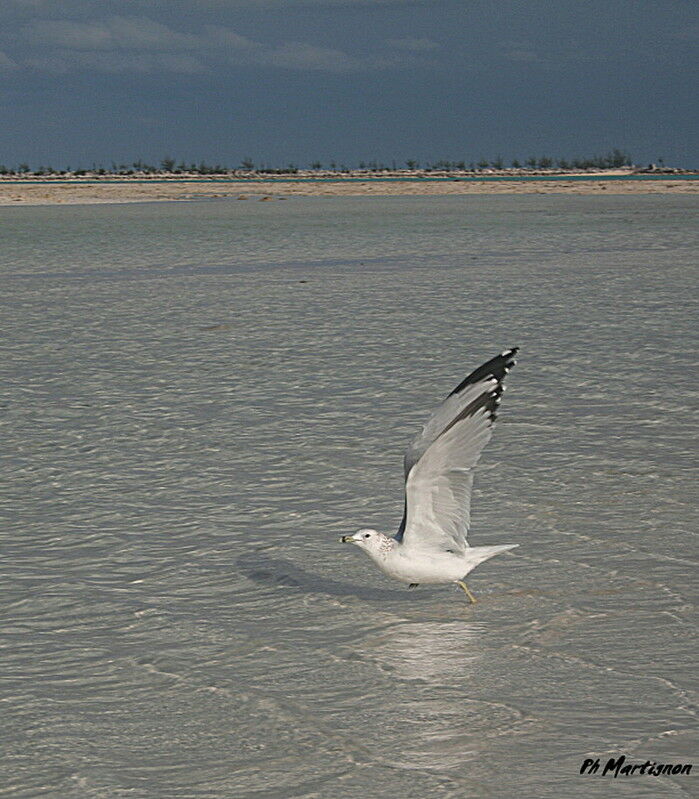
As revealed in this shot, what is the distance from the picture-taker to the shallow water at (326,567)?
437cm

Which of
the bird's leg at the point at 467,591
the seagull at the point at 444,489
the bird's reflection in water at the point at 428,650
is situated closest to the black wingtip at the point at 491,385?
the seagull at the point at 444,489

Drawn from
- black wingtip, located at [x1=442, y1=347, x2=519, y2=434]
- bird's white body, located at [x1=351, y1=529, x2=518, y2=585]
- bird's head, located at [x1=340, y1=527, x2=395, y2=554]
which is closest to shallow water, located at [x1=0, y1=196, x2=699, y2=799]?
bird's white body, located at [x1=351, y1=529, x2=518, y2=585]

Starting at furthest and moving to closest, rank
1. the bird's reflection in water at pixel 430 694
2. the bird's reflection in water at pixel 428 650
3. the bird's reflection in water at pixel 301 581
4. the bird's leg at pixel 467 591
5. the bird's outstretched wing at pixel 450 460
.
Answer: the bird's reflection in water at pixel 301 581
the bird's leg at pixel 467 591
the bird's outstretched wing at pixel 450 460
the bird's reflection in water at pixel 428 650
the bird's reflection in water at pixel 430 694

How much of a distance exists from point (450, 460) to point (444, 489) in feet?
0.52

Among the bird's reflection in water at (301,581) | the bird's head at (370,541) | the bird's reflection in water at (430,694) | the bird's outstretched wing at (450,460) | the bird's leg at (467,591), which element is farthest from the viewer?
the bird's reflection in water at (301,581)

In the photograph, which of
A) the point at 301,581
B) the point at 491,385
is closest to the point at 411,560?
the point at 491,385

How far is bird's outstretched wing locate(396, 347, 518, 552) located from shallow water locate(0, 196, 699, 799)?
17.4 inches

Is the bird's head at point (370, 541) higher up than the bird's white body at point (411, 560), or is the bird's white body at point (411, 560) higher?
the bird's head at point (370, 541)

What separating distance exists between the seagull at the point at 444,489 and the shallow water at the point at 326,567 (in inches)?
12.9

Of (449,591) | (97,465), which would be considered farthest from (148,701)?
(97,465)

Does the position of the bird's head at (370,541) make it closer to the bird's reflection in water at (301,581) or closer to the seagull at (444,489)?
the seagull at (444,489)

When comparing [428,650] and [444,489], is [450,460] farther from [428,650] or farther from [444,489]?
[428,650]

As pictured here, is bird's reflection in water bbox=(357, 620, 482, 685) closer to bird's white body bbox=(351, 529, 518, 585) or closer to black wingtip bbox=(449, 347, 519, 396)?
bird's white body bbox=(351, 529, 518, 585)

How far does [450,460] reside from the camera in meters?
5.18
